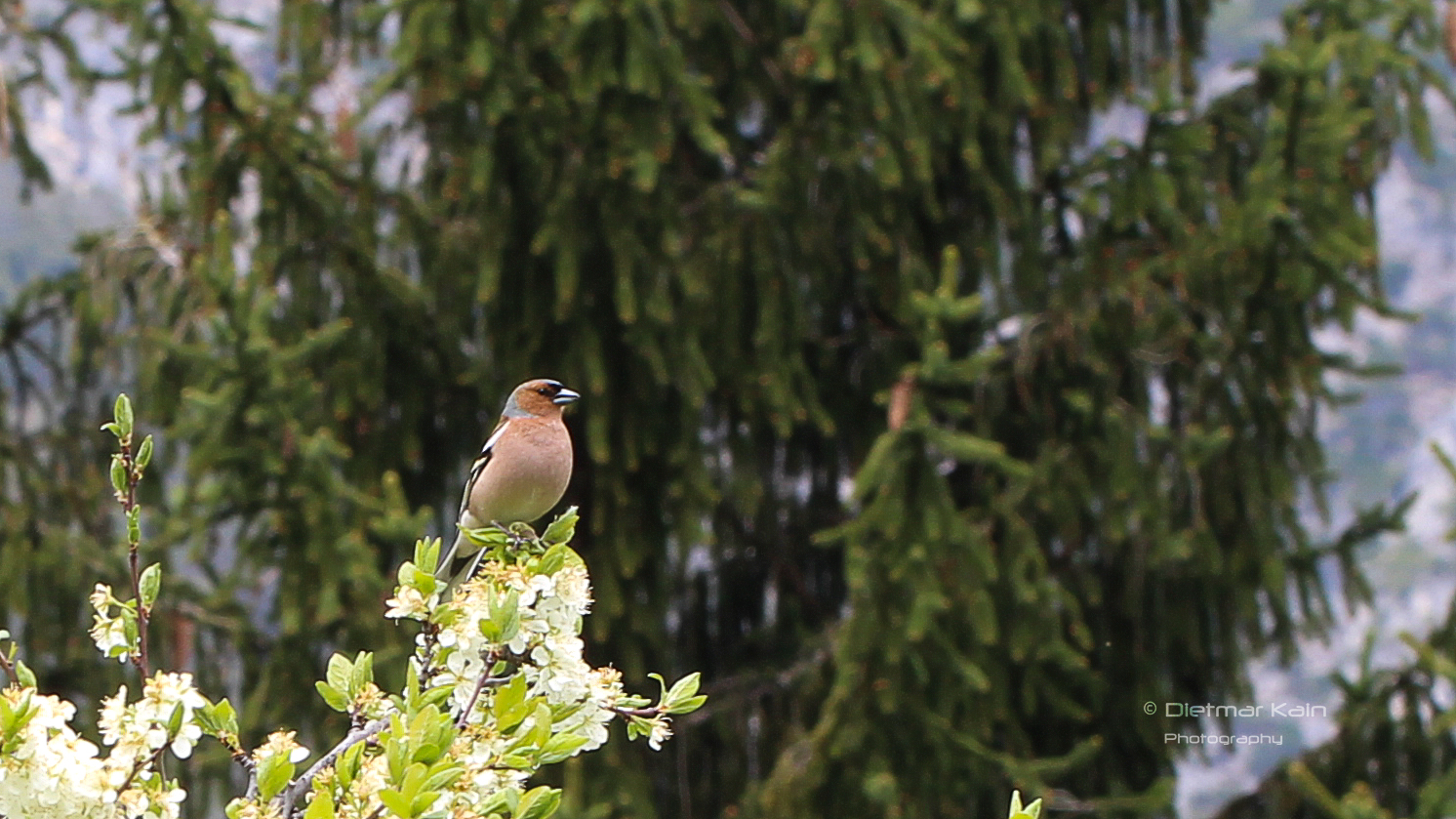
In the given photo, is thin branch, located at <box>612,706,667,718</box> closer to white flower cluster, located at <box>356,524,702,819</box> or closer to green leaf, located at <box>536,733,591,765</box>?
white flower cluster, located at <box>356,524,702,819</box>

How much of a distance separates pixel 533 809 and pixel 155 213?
6819 millimetres

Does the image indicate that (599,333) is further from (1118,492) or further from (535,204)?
(1118,492)

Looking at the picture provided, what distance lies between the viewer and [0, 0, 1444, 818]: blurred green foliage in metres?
6.91

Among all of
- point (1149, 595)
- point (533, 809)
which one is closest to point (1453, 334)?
point (1149, 595)

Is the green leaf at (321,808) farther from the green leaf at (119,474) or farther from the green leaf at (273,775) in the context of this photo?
the green leaf at (119,474)

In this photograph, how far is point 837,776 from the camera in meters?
7.02

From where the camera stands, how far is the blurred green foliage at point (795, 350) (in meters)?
6.91

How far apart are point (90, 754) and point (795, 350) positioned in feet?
17.1

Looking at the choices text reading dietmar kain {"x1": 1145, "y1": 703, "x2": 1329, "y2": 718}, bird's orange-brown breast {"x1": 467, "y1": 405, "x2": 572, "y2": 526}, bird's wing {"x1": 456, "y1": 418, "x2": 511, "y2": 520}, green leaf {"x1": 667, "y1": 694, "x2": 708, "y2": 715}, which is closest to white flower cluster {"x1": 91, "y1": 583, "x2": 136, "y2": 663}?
green leaf {"x1": 667, "y1": 694, "x2": 708, "y2": 715}

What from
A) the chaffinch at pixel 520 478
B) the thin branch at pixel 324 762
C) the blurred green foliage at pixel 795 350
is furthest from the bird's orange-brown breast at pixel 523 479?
the blurred green foliage at pixel 795 350

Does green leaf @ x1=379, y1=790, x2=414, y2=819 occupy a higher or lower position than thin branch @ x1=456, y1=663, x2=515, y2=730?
lower

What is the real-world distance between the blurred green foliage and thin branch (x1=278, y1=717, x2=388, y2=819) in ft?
12.4

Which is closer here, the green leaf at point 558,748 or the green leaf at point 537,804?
the green leaf at point 537,804

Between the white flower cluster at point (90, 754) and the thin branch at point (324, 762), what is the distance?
15 centimetres
